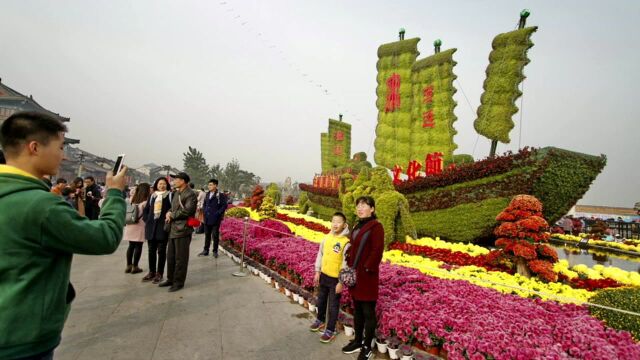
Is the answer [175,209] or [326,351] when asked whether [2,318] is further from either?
[175,209]

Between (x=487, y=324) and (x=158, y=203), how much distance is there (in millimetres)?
5916

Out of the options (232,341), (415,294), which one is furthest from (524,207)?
(232,341)

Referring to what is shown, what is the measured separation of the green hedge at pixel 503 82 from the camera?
12680mm

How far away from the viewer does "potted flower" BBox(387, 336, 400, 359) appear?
3509 mm

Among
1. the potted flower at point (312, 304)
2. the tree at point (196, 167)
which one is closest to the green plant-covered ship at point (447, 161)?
the potted flower at point (312, 304)

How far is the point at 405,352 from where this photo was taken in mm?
3355

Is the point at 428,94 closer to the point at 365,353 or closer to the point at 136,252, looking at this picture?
the point at 136,252

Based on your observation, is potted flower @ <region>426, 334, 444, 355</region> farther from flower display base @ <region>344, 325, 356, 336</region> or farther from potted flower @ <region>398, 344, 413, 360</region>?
flower display base @ <region>344, 325, 356, 336</region>

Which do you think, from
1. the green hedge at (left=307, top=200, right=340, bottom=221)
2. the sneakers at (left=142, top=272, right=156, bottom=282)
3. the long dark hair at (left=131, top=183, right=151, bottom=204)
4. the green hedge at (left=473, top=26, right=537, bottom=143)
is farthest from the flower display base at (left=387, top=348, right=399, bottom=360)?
the green hedge at (left=307, top=200, right=340, bottom=221)

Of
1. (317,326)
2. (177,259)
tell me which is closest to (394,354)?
(317,326)

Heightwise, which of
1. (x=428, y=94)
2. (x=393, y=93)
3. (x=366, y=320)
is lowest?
(x=366, y=320)

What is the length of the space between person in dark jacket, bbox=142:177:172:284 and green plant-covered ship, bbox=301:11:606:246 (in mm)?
5122

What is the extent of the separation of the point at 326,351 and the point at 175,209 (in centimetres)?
374

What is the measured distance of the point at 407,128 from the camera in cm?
1944
